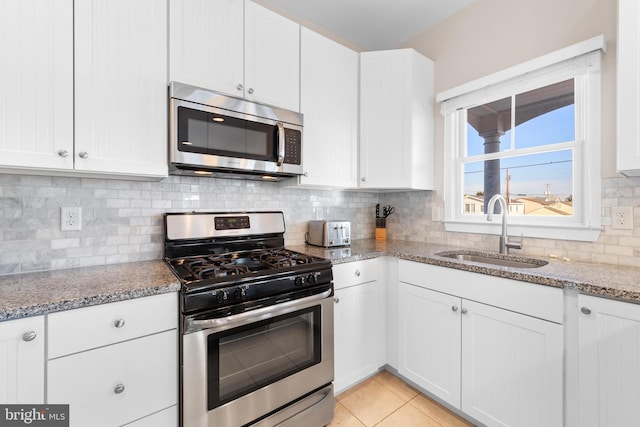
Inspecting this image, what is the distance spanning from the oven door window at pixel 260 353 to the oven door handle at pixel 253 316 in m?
0.03

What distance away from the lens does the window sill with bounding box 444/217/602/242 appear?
171 centimetres

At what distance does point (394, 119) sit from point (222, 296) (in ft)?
6.03

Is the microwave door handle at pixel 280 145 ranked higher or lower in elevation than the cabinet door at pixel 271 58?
lower

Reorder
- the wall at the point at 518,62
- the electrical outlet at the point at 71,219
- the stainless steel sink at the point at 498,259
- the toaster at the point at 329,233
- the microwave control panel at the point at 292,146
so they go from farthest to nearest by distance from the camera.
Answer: the toaster at the point at 329,233 < the microwave control panel at the point at 292,146 < the stainless steel sink at the point at 498,259 < the wall at the point at 518,62 < the electrical outlet at the point at 71,219

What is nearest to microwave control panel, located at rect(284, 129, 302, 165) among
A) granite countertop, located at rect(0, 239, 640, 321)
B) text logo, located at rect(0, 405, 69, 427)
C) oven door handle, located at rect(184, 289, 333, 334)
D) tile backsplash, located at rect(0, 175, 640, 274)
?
tile backsplash, located at rect(0, 175, 640, 274)

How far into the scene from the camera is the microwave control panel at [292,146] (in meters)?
1.92

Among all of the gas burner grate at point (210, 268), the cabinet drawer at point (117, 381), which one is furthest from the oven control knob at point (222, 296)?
the cabinet drawer at point (117, 381)

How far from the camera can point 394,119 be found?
233cm

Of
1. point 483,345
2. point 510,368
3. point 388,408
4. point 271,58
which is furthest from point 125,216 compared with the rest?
point 510,368

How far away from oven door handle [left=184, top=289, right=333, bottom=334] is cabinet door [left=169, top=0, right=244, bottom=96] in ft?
4.03

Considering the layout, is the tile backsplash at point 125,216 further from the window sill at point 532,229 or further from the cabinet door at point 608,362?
the cabinet door at point 608,362

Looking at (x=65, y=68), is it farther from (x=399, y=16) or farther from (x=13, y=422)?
(x=399, y=16)

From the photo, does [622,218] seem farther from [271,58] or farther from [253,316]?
[271,58]

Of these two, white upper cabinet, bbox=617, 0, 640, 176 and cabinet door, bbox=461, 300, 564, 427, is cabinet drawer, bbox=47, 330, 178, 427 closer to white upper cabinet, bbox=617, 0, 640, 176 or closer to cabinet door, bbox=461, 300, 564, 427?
cabinet door, bbox=461, 300, 564, 427
